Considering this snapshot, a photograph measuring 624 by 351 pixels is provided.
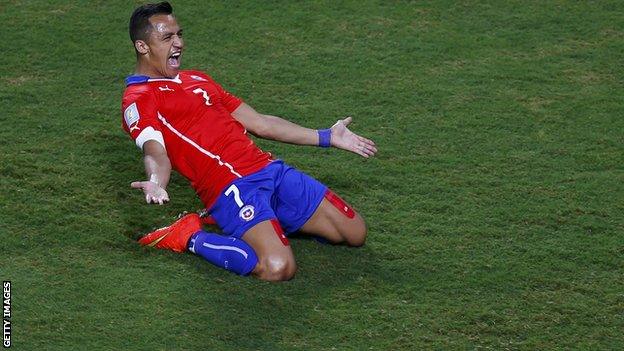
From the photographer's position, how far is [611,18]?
33.3ft

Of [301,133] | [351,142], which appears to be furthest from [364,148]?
[301,133]

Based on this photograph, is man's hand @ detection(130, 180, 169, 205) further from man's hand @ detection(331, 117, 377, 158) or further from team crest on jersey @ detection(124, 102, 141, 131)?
man's hand @ detection(331, 117, 377, 158)

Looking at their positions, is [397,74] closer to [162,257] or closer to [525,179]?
[525,179]

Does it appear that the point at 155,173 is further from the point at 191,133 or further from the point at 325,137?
the point at 325,137

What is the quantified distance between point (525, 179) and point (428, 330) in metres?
1.95

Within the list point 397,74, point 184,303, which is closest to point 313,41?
point 397,74

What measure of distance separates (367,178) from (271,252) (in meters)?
1.42

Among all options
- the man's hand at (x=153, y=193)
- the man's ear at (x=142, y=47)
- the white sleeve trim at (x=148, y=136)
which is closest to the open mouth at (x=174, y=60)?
the man's ear at (x=142, y=47)

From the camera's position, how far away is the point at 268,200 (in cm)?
704

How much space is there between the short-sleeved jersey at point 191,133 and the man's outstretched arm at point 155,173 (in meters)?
0.07

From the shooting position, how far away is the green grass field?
6383 millimetres

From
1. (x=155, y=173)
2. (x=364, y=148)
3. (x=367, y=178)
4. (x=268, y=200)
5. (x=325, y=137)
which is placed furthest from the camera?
(x=367, y=178)

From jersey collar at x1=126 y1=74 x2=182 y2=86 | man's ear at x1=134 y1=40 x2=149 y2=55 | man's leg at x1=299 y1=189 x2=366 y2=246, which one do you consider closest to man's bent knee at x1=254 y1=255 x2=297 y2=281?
man's leg at x1=299 y1=189 x2=366 y2=246

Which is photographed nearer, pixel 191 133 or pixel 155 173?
pixel 155 173
